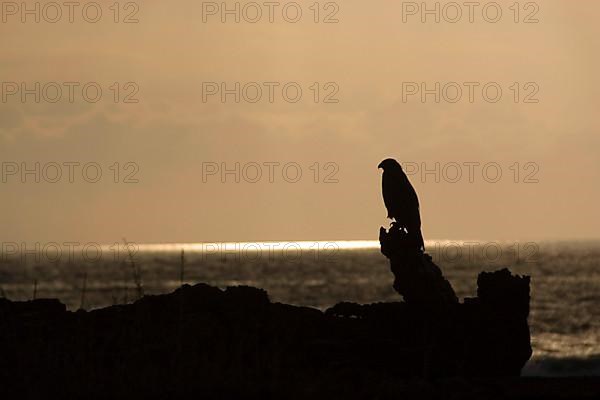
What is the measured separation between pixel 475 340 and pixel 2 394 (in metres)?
6.56

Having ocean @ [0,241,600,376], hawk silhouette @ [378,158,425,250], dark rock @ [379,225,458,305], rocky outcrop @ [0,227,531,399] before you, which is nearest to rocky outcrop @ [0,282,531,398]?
rocky outcrop @ [0,227,531,399]

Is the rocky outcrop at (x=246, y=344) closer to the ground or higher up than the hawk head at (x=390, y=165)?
closer to the ground

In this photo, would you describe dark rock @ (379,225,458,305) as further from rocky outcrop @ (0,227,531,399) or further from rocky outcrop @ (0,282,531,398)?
rocky outcrop @ (0,282,531,398)

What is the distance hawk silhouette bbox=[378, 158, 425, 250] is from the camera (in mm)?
16969

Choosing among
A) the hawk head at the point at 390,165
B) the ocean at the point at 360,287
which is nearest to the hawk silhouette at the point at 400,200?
the hawk head at the point at 390,165

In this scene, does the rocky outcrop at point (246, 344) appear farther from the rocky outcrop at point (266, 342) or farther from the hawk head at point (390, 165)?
the hawk head at point (390, 165)

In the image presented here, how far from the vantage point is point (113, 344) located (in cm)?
1317

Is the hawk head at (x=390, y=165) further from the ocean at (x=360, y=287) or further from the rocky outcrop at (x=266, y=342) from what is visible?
the ocean at (x=360, y=287)

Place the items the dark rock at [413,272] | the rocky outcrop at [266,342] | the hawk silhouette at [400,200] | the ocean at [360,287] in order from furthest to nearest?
the ocean at [360,287] < the hawk silhouette at [400,200] < the dark rock at [413,272] < the rocky outcrop at [266,342]

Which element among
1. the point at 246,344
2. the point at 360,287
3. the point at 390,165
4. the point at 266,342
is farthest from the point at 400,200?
the point at 360,287

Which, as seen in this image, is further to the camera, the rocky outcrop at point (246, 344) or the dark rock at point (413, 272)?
the dark rock at point (413, 272)

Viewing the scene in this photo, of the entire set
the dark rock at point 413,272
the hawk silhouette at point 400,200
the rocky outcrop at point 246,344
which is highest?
the hawk silhouette at point 400,200

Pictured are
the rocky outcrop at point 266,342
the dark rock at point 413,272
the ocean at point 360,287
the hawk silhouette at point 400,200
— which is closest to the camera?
the rocky outcrop at point 266,342

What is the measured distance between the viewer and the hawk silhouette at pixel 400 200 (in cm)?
1697
